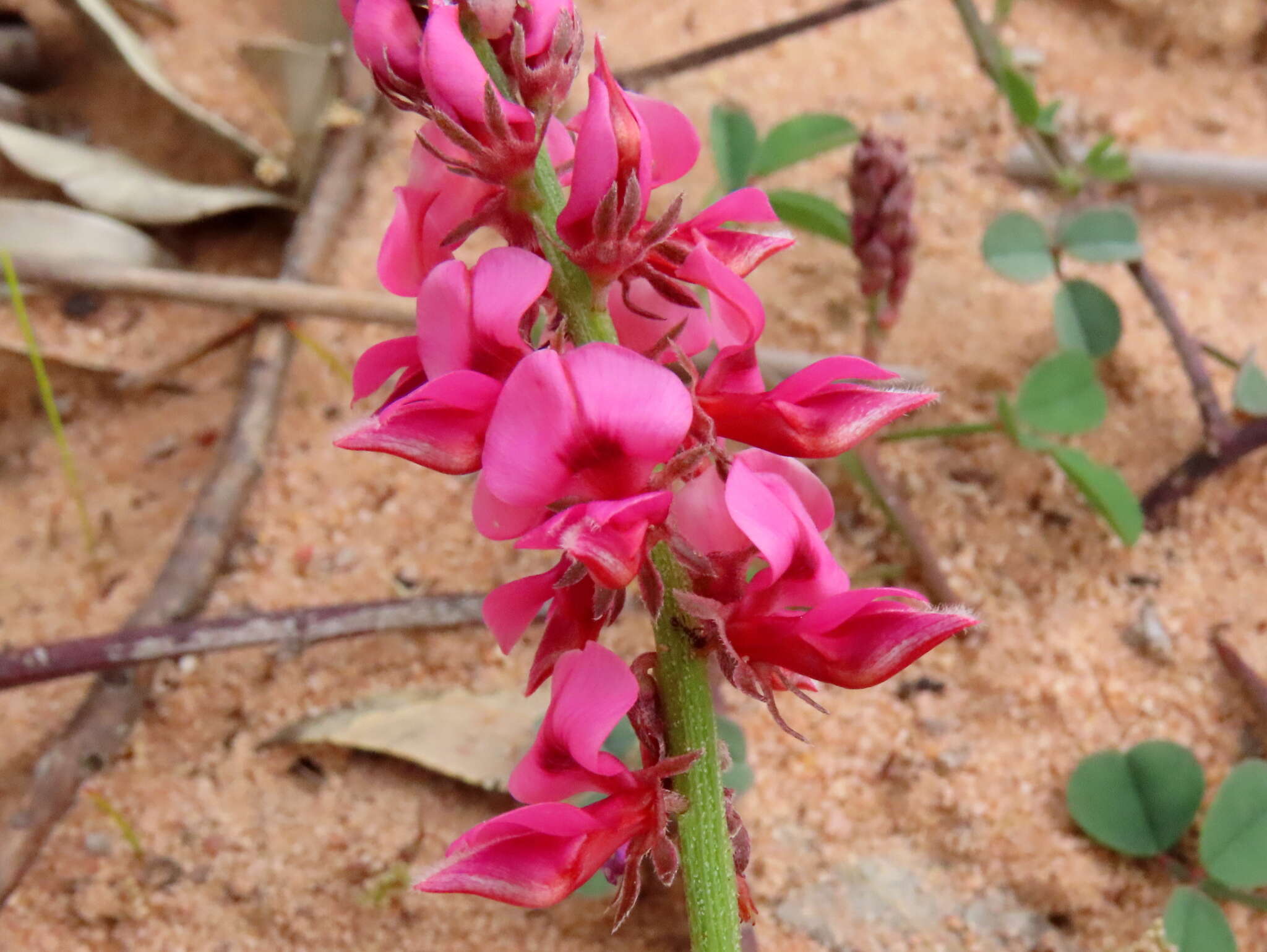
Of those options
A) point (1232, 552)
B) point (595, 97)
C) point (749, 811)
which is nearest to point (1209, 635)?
point (1232, 552)

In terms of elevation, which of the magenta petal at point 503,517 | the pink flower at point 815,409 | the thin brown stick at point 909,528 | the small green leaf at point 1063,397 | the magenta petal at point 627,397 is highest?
the magenta petal at point 627,397

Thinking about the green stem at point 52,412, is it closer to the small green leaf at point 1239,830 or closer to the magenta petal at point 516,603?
the magenta petal at point 516,603

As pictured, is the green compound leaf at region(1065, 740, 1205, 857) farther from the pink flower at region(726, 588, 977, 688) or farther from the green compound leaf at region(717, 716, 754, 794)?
the pink flower at region(726, 588, 977, 688)

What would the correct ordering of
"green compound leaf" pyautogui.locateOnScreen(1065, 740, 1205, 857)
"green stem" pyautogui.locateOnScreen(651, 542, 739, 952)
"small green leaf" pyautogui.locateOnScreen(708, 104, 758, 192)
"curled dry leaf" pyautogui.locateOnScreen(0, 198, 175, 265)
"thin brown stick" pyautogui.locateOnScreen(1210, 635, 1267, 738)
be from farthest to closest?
1. "curled dry leaf" pyautogui.locateOnScreen(0, 198, 175, 265)
2. "small green leaf" pyautogui.locateOnScreen(708, 104, 758, 192)
3. "thin brown stick" pyautogui.locateOnScreen(1210, 635, 1267, 738)
4. "green compound leaf" pyautogui.locateOnScreen(1065, 740, 1205, 857)
5. "green stem" pyautogui.locateOnScreen(651, 542, 739, 952)

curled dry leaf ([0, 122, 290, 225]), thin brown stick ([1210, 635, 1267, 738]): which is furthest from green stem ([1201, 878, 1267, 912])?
curled dry leaf ([0, 122, 290, 225])

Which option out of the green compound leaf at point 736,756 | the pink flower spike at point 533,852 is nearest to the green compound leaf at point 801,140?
the green compound leaf at point 736,756
